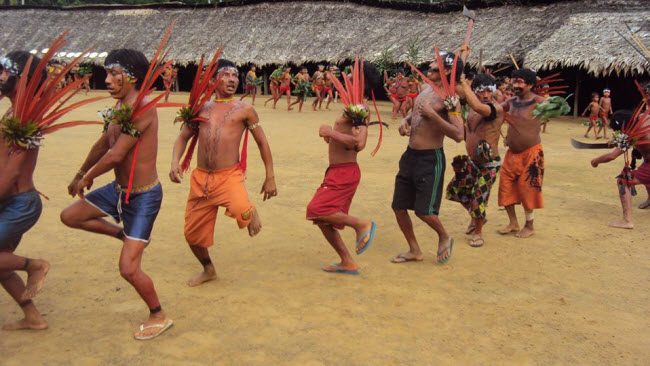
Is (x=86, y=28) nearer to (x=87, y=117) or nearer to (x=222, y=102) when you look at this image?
(x=87, y=117)

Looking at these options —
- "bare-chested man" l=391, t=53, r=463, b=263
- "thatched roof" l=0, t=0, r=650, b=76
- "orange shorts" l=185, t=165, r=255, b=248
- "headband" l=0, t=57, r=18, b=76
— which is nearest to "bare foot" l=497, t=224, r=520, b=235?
"bare-chested man" l=391, t=53, r=463, b=263

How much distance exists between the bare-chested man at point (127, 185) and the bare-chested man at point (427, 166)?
2.24 meters

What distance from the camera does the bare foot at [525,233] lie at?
5.88m

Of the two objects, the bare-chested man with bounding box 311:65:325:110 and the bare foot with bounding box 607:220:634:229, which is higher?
the bare-chested man with bounding box 311:65:325:110

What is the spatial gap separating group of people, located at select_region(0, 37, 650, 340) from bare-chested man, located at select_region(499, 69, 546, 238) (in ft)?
0.04

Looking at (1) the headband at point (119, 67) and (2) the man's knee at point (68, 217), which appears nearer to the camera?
(1) the headband at point (119, 67)

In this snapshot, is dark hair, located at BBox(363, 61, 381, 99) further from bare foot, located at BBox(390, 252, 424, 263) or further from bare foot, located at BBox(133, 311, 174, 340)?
bare foot, located at BBox(133, 311, 174, 340)

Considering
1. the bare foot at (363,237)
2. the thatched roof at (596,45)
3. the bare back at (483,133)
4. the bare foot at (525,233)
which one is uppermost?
the thatched roof at (596,45)

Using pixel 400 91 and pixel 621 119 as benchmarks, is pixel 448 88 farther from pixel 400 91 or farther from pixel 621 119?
pixel 400 91

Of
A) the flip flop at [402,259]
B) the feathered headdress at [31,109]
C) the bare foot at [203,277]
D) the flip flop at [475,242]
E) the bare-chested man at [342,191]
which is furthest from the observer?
the flip flop at [475,242]

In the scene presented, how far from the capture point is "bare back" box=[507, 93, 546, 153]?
6004 millimetres

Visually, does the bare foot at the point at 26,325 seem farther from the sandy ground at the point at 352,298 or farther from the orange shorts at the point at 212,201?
the orange shorts at the point at 212,201

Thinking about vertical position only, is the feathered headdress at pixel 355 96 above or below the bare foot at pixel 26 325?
above

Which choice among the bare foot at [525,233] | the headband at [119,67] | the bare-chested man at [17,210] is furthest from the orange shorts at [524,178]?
the bare-chested man at [17,210]
